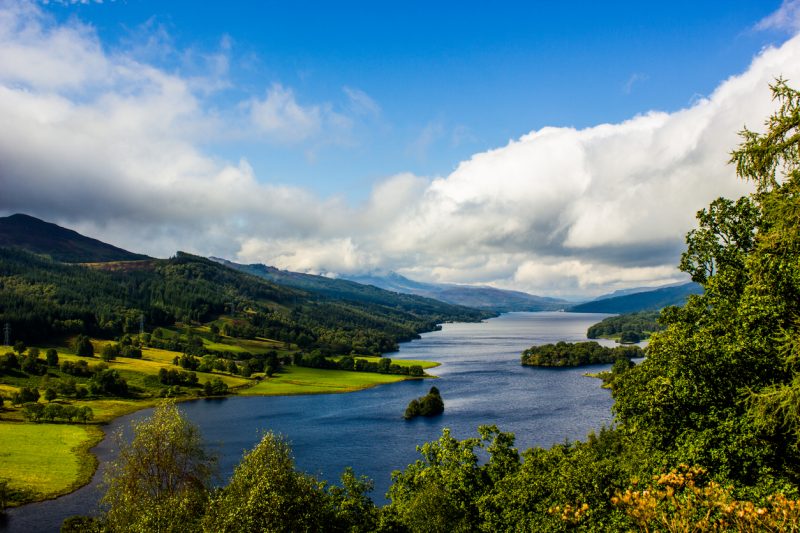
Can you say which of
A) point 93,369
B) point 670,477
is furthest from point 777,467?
point 93,369

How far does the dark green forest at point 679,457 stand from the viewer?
17969mm

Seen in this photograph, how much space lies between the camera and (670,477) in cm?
1445

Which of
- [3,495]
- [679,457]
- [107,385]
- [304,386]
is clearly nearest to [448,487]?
[679,457]

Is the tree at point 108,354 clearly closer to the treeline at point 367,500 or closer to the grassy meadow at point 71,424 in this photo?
the grassy meadow at point 71,424

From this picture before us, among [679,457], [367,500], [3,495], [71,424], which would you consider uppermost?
[679,457]

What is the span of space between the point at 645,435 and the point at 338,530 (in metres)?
25.6

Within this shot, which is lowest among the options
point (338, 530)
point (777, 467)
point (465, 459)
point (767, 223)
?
point (338, 530)

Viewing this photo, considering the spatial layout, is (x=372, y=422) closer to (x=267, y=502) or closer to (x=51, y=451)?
(x=51, y=451)

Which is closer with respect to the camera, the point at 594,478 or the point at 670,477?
the point at 670,477

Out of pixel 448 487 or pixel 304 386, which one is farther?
pixel 304 386

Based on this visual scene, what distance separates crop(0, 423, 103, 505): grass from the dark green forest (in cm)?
4460

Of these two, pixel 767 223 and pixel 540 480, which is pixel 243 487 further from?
pixel 767 223

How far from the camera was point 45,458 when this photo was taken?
91562 millimetres

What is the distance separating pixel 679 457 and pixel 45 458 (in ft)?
352
